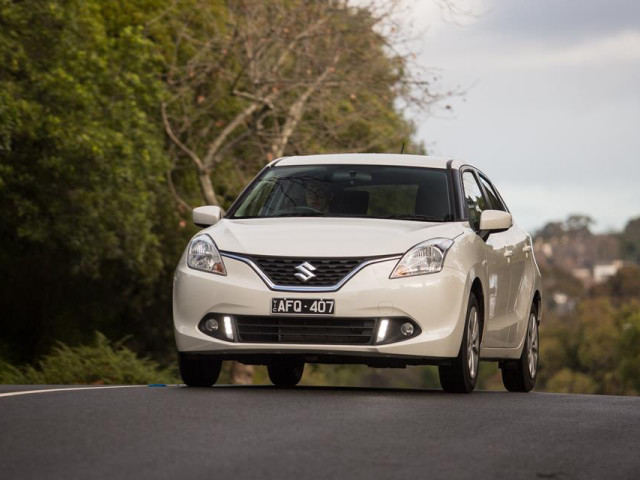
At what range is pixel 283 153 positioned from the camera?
105 feet

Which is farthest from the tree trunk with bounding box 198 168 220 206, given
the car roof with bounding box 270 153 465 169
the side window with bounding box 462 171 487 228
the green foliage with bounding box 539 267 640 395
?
the green foliage with bounding box 539 267 640 395

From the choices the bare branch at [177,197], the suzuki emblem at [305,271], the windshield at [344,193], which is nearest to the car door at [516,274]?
the windshield at [344,193]

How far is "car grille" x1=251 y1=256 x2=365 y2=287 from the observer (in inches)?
419

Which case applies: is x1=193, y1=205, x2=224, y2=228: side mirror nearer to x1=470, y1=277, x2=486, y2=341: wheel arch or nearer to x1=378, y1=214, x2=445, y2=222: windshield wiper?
x1=378, y1=214, x2=445, y2=222: windshield wiper

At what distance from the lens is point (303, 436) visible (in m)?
7.95

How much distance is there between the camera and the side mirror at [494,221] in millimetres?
11750

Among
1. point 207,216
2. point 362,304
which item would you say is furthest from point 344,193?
point 362,304

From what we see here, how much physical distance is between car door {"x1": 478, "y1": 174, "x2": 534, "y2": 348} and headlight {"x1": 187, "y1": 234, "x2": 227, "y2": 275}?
2902mm

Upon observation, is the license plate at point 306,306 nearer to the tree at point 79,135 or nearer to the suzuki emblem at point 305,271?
the suzuki emblem at point 305,271

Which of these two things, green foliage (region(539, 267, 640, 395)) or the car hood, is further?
green foliage (region(539, 267, 640, 395))

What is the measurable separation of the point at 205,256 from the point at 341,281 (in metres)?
1.05

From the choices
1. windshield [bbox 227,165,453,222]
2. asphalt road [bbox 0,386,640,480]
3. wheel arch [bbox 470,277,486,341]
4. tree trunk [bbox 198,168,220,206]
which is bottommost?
tree trunk [bbox 198,168,220,206]

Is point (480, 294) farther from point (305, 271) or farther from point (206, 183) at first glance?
point (206, 183)

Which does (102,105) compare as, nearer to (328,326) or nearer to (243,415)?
(328,326)
